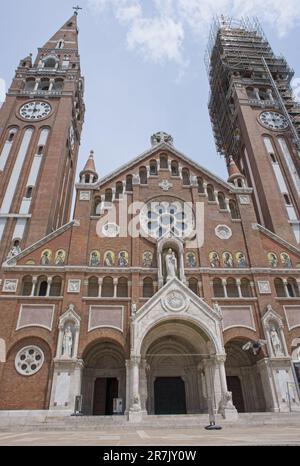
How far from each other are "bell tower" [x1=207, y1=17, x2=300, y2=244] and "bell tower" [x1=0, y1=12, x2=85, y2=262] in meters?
19.1

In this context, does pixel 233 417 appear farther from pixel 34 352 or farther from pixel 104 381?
pixel 34 352

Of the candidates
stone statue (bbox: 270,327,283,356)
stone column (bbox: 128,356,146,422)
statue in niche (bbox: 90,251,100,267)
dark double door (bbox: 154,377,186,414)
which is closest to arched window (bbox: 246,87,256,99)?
statue in niche (bbox: 90,251,100,267)

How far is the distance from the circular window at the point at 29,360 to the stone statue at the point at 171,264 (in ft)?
31.5

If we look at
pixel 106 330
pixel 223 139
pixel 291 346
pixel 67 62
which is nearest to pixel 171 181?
pixel 106 330

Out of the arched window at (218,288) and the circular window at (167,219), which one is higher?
the circular window at (167,219)

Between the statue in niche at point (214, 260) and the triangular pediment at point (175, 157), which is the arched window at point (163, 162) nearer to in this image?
the triangular pediment at point (175, 157)

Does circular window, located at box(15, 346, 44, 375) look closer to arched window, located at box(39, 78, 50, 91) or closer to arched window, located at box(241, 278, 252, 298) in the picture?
arched window, located at box(241, 278, 252, 298)

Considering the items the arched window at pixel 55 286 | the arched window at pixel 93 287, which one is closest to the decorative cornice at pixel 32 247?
the arched window at pixel 55 286

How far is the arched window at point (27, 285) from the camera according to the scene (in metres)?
22.4

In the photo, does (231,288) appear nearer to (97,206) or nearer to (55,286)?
(97,206)

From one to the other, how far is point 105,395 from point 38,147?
924 inches

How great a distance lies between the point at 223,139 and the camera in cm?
4578

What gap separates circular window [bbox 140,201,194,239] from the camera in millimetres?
25622
